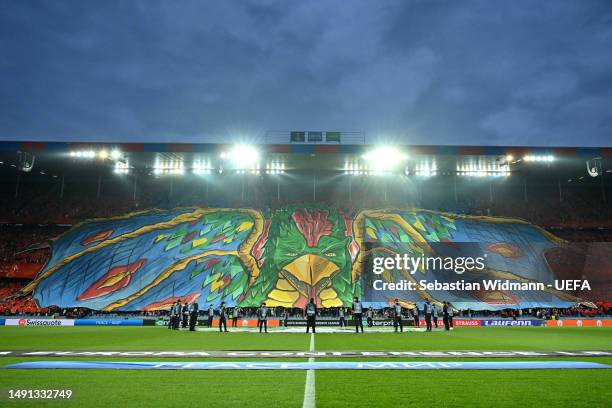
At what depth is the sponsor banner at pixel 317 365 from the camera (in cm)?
920

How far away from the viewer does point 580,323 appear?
3444cm

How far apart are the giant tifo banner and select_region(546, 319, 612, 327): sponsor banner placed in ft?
14.7

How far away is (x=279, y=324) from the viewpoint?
3328cm

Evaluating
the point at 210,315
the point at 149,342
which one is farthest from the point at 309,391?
the point at 210,315

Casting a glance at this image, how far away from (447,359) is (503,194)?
46.0 meters

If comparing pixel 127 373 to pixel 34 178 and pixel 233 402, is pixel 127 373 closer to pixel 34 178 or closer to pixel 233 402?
pixel 233 402

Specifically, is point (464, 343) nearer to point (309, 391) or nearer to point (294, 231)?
point (309, 391)

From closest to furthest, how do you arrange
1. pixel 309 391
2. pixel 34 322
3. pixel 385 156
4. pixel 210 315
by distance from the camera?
pixel 309 391 → pixel 210 315 → pixel 34 322 → pixel 385 156

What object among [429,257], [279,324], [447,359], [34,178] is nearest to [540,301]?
[429,257]

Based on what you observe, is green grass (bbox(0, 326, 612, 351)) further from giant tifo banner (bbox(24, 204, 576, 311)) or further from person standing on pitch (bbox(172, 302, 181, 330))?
giant tifo banner (bbox(24, 204, 576, 311))

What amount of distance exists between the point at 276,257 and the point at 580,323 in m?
25.7

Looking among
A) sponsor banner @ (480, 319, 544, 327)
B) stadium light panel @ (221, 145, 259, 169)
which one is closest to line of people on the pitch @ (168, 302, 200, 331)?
stadium light panel @ (221, 145, 259, 169)

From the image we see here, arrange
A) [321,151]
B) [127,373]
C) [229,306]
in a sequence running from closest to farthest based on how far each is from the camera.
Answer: [127,373] → [229,306] → [321,151]

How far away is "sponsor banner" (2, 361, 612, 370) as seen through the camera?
30.2 feet
